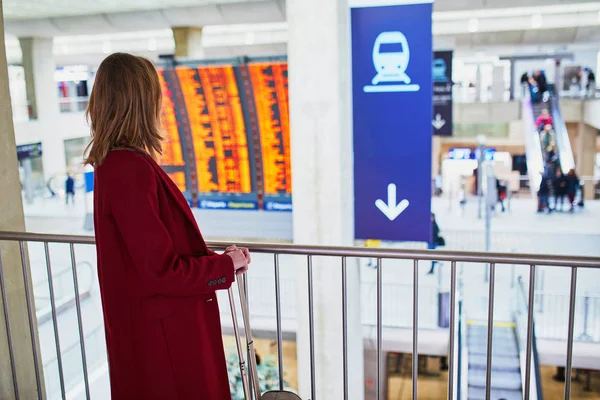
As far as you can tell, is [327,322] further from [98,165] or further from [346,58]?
[98,165]

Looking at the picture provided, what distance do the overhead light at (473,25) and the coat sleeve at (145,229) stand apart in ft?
50.9

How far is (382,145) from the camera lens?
732 cm

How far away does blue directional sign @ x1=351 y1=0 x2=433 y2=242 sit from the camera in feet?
22.9

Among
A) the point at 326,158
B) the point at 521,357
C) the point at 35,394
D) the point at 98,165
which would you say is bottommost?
the point at 521,357

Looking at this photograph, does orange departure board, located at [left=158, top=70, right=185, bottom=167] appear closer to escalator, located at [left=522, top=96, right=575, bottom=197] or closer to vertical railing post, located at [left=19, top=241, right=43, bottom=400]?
vertical railing post, located at [left=19, top=241, right=43, bottom=400]

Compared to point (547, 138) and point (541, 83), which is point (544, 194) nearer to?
Answer: point (547, 138)

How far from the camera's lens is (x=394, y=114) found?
23.5 ft

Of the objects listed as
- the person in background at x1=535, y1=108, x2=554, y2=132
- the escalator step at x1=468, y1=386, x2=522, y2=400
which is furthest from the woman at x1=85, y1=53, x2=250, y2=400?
the person in background at x1=535, y1=108, x2=554, y2=132

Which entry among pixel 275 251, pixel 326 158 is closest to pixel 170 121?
pixel 326 158

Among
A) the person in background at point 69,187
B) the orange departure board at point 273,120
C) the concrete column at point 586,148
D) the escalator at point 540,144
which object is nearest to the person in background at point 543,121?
the escalator at point 540,144

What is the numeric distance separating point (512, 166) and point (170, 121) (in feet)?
63.5

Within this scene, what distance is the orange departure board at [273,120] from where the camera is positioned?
9742 mm

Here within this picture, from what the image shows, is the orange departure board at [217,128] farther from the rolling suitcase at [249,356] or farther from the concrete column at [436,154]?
the concrete column at [436,154]

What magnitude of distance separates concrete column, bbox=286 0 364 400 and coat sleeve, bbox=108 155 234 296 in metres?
5.57
